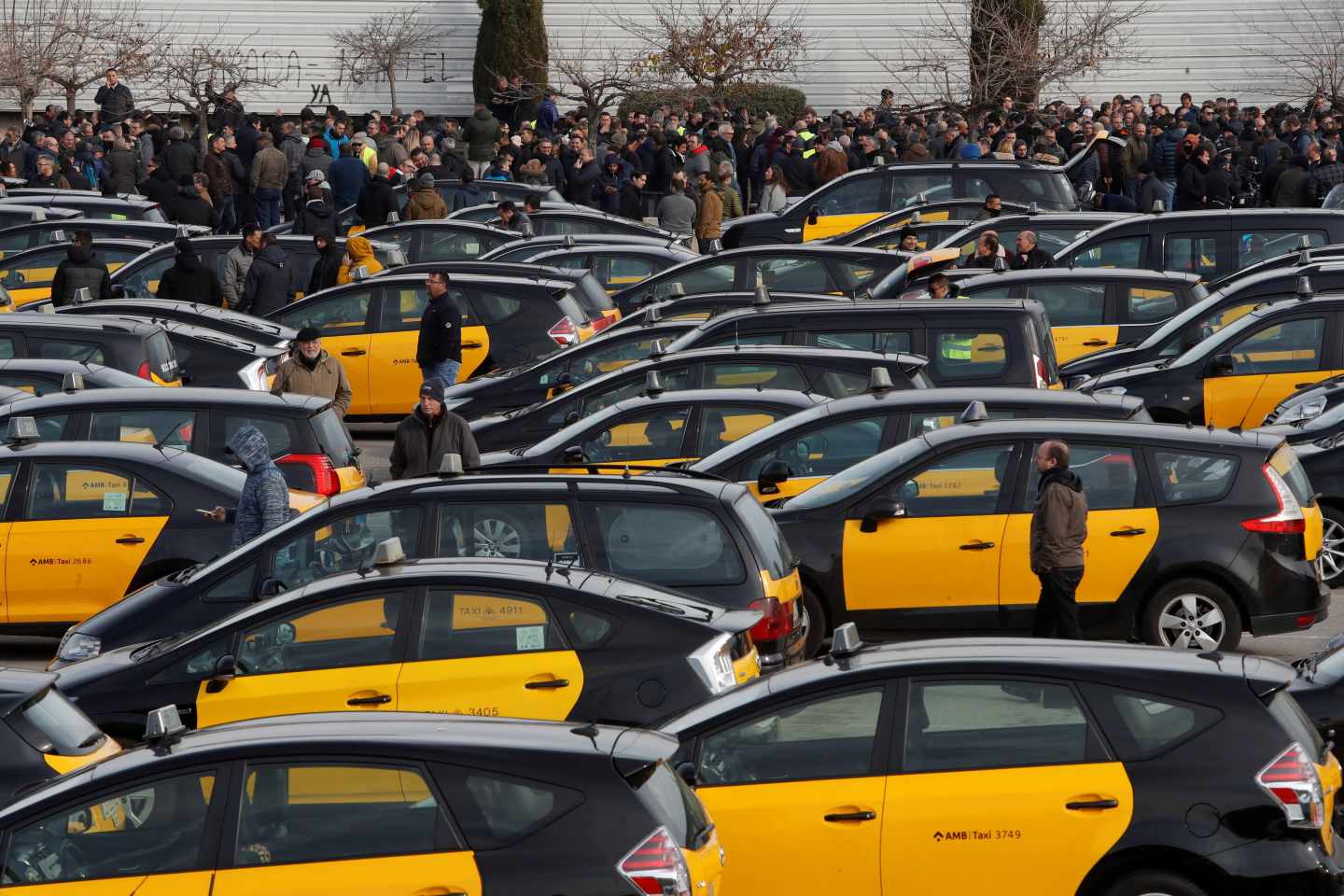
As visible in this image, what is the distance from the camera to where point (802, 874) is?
24.2 ft

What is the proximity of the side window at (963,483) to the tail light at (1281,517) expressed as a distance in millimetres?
1415

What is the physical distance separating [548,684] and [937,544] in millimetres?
3539

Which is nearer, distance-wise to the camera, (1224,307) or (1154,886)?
(1154,886)

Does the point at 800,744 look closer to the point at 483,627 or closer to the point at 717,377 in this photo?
the point at 483,627

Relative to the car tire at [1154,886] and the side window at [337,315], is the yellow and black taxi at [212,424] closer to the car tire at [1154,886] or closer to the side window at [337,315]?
the side window at [337,315]

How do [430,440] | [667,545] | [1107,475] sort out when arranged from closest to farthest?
[667,545]
[1107,475]
[430,440]

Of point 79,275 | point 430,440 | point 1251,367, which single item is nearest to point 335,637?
point 430,440

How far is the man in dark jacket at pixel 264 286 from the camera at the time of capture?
2097cm

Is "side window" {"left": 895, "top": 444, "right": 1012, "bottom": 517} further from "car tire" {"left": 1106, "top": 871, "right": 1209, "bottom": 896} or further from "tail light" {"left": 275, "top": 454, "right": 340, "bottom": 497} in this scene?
"car tire" {"left": 1106, "top": 871, "right": 1209, "bottom": 896}

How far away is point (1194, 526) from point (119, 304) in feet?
38.5

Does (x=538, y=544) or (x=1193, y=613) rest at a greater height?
(x=538, y=544)

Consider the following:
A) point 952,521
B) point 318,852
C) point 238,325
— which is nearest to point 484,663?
point 318,852

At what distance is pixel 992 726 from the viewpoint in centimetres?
743

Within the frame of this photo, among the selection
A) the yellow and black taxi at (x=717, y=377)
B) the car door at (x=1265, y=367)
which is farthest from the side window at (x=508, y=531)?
the car door at (x=1265, y=367)
